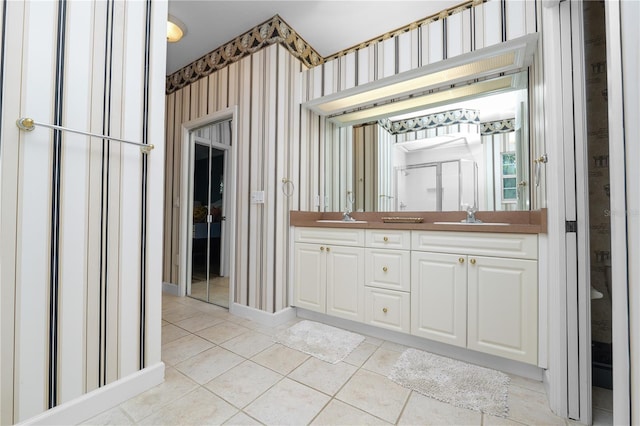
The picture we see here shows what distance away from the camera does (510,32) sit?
64.0 inches

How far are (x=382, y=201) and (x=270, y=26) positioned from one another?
186 cm

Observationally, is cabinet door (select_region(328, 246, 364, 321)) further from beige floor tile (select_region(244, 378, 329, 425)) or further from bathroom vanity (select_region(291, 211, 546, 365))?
beige floor tile (select_region(244, 378, 329, 425))

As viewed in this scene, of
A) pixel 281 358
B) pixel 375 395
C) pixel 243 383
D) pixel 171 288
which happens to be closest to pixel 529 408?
pixel 375 395

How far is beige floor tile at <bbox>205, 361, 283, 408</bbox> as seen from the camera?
133cm

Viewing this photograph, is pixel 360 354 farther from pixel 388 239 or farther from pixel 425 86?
pixel 425 86

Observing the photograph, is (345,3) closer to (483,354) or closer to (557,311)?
(557,311)

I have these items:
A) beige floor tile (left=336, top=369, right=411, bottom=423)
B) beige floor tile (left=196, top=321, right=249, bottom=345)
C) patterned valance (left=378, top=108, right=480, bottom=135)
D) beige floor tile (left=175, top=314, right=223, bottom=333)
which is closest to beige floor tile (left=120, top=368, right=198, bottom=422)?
beige floor tile (left=196, top=321, right=249, bottom=345)

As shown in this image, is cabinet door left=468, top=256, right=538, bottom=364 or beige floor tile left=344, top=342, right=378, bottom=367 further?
beige floor tile left=344, top=342, right=378, bottom=367

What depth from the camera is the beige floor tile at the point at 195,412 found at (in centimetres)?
117

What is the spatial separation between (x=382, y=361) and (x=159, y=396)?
4.05ft

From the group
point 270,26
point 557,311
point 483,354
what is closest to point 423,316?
point 483,354

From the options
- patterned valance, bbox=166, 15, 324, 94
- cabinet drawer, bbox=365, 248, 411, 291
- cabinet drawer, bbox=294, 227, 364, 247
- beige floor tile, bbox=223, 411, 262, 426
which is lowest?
beige floor tile, bbox=223, 411, 262, 426

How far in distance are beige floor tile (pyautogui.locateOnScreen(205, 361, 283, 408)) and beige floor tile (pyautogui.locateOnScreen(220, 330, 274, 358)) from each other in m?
0.18

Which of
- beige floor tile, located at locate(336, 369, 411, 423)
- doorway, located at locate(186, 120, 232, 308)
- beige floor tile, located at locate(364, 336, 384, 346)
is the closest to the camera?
beige floor tile, located at locate(336, 369, 411, 423)
